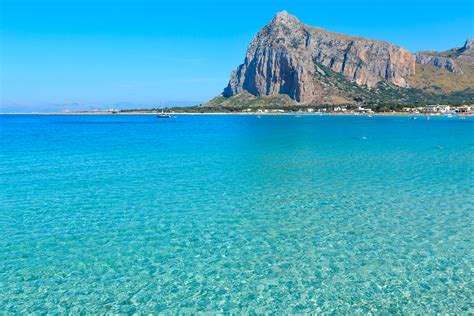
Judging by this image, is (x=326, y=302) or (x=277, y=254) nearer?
→ (x=326, y=302)

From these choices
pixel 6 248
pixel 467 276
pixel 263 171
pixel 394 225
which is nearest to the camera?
pixel 467 276

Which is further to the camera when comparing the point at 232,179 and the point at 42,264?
the point at 232,179

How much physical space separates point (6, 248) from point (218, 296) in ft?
26.3

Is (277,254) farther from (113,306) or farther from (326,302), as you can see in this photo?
(113,306)

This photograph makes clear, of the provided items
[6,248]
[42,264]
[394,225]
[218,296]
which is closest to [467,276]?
[394,225]

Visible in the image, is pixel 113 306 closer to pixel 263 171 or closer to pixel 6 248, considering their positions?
pixel 6 248

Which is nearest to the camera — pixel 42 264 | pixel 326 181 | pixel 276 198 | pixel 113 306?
pixel 113 306

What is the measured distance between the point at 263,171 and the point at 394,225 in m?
14.7

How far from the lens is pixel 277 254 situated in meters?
13.1

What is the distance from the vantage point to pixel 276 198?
2081 centimetres

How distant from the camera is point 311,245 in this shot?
13.8 m

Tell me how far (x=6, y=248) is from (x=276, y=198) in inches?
484

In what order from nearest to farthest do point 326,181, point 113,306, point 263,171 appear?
point 113,306, point 326,181, point 263,171

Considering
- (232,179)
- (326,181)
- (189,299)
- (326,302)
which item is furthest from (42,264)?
(326,181)
